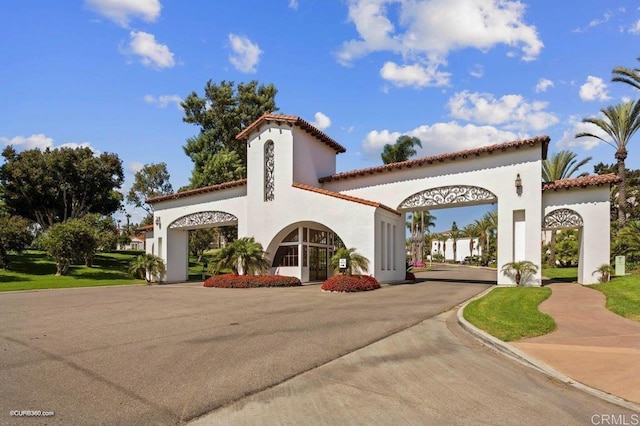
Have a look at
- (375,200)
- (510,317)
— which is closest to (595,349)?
(510,317)

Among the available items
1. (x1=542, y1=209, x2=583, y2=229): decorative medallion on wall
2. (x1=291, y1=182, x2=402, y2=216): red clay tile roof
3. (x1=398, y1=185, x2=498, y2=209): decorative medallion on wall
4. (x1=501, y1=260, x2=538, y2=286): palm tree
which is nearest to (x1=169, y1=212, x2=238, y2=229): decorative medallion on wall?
(x1=291, y1=182, x2=402, y2=216): red clay tile roof

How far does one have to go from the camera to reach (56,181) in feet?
140

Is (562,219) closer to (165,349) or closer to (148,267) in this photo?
(165,349)

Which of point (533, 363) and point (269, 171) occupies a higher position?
point (269, 171)

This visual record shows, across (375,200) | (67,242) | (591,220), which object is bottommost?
(67,242)

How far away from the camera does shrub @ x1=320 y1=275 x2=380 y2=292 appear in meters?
17.6

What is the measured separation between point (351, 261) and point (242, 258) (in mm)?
6586

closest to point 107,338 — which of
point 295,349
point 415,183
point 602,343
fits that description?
point 295,349

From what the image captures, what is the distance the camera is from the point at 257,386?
541 cm

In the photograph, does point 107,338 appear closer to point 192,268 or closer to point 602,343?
point 602,343

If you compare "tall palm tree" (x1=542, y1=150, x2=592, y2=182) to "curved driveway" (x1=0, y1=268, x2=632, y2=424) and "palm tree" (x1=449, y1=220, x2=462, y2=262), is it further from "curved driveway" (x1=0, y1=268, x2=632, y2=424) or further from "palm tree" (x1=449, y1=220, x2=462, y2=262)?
"palm tree" (x1=449, y1=220, x2=462, y2=262)

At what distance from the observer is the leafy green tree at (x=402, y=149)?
43438 mm

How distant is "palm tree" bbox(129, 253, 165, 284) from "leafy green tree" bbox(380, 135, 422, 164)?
79.2ft

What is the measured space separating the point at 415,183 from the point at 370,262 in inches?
222
